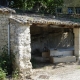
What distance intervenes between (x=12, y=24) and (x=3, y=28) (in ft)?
2.20

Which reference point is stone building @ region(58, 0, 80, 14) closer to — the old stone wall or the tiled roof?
the tiled roof

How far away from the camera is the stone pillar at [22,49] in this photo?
445 inches

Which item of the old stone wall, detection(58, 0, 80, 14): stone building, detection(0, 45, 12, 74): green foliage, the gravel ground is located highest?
detection(58, 0, 80, 14): stone building

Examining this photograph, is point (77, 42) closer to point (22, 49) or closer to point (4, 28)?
point (22, 49)

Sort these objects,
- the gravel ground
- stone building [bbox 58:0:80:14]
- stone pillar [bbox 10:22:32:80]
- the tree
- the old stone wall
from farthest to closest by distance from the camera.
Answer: stone building [bbox 58:0:80:14], the tree, the old stone wall, the gravel ground, stone pillar [bbox 10:22:32:80]

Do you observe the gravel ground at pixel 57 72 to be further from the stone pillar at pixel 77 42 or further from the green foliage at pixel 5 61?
the green foliage at pixel 5 61

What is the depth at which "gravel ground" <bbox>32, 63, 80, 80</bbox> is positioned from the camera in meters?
11.4

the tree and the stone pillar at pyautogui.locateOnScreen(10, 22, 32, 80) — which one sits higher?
the tree

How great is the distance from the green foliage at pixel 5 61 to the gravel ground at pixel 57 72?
1.37m

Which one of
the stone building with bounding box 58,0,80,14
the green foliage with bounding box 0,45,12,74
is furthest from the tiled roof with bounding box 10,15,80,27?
the stone building with bounding box 58,0,80,14

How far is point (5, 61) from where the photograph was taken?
11461 mm

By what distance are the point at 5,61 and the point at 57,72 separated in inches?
121

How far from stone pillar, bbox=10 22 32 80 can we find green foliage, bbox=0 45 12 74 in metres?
0.50

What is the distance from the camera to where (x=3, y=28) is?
480 inches
